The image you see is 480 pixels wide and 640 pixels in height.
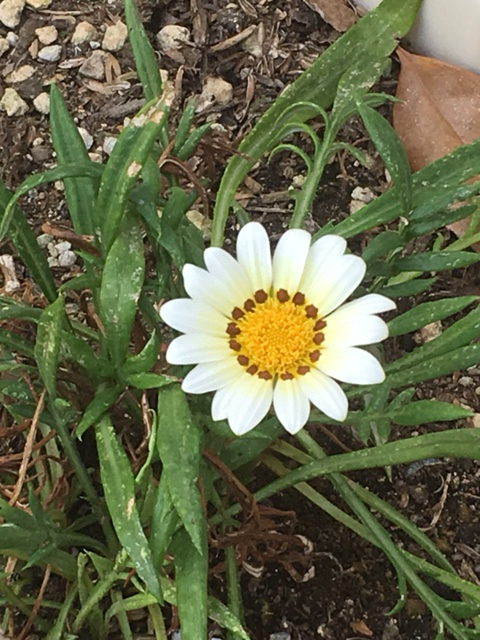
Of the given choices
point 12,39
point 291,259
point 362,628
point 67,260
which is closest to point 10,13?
point 12,39

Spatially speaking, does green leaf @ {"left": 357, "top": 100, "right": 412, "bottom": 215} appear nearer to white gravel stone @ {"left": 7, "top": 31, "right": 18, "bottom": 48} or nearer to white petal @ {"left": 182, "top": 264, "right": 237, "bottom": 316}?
white petal @ {"left": 182, "top": 264, "right": 237, "bottom": 316}

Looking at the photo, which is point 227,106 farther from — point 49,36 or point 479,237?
point 479,237

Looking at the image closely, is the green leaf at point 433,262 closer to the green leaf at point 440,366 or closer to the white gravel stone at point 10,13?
the green leaf at point 440,366

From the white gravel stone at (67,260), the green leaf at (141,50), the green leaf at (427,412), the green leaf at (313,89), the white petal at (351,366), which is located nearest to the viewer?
the white petal at (351,366)

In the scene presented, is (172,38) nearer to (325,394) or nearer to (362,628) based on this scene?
(325,394)

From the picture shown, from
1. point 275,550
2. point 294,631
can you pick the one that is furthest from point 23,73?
point 294,631

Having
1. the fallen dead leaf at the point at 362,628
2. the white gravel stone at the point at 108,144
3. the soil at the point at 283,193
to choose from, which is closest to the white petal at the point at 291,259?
the soil at the point at 283,193

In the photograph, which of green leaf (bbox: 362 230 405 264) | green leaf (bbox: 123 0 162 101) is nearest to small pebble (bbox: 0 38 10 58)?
green leaf (bbox: 123 0 162 101)
